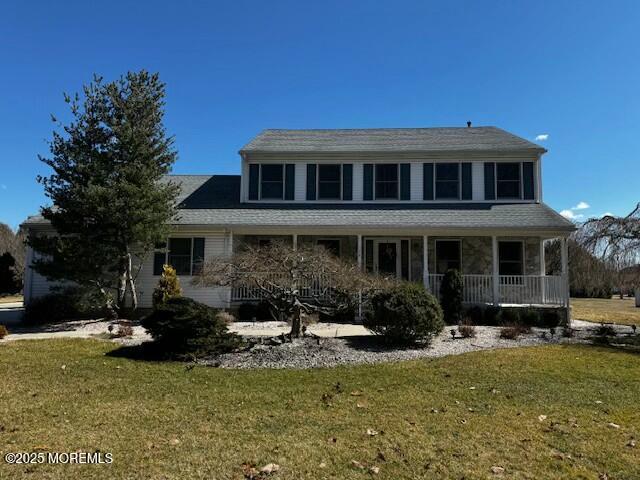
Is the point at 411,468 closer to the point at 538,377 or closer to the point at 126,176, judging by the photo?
the point at 538,377

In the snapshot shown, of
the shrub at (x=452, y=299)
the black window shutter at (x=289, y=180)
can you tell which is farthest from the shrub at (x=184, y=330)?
the black window shutter at (x=289, y=180)

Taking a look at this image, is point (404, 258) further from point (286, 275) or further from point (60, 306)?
point (60, 306)

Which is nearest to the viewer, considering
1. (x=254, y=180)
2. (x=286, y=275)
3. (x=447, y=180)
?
(x=286, y=275)

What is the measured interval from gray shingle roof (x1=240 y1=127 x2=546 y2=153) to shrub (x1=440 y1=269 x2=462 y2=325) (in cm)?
542

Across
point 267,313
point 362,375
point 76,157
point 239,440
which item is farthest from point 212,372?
point 76,157

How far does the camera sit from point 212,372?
709 centimetres

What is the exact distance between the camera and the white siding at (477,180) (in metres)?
16.1

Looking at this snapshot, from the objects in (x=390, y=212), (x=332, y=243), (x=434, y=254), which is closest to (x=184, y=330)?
(x=332, y=243)

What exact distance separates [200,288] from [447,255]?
9.03 metres

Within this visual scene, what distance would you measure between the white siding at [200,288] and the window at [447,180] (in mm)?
8223

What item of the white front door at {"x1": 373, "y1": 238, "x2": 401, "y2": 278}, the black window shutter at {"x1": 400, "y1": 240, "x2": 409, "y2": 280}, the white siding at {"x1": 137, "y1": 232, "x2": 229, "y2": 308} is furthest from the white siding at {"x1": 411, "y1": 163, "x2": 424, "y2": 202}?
the white siding at {"x1": 137, "y1": 232, "x2": 229, "y2": 308}

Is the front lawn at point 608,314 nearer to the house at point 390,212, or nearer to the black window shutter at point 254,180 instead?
the house at point 390,212

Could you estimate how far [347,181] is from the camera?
16.6 meters

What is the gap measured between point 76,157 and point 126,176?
160 cm
